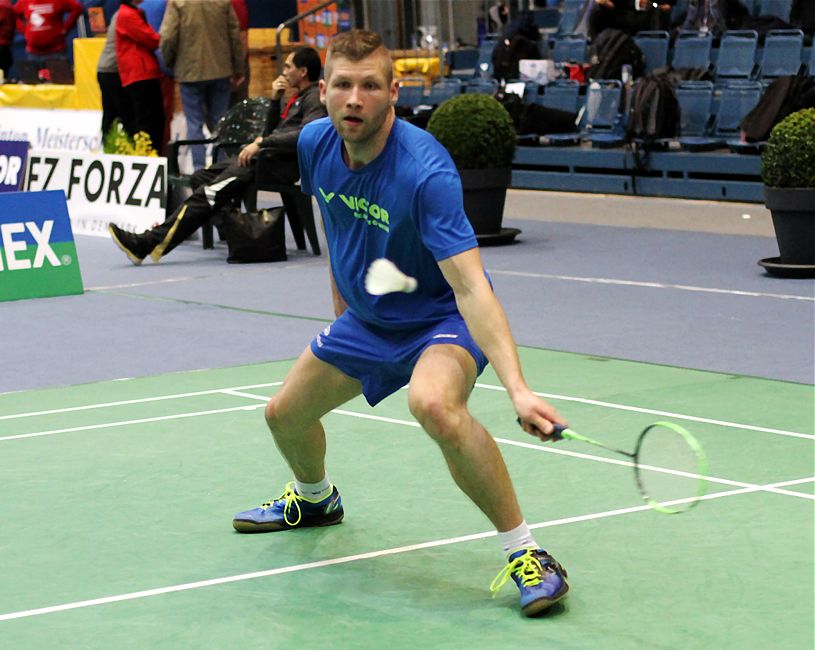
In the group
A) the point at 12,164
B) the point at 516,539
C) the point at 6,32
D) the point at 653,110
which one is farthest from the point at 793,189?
the point at 6,32

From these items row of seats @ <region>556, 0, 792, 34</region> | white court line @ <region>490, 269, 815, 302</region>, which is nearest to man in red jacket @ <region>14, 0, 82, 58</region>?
row of seats @ <region>556, 0, 792, 34</region>

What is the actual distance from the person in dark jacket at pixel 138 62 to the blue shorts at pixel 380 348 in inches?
420

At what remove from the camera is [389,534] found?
16.3 ft

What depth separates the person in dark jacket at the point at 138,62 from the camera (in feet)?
48.4

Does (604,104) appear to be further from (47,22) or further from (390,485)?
(390,485)

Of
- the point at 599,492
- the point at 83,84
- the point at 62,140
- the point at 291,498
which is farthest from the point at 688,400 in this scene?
the point at 83,84

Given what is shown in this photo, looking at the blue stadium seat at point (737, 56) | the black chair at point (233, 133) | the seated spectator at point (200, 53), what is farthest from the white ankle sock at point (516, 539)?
the blue stadium seat at point (737, 56)

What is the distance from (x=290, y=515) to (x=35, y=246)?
604cm

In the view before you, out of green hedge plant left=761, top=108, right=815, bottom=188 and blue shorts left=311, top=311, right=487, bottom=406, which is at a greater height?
blue shorts left=311, top=311, right=487, bottom=406

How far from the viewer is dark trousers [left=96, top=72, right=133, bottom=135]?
15086 millimetres

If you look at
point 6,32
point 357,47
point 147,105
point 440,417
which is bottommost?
point 147,105

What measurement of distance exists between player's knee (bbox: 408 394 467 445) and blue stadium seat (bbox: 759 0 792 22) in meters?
13.0

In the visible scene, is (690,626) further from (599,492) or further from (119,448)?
(119,448)

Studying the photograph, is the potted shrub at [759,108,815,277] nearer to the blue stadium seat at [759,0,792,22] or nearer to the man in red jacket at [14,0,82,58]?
the blue stadium seat at [759,0,792,22]
